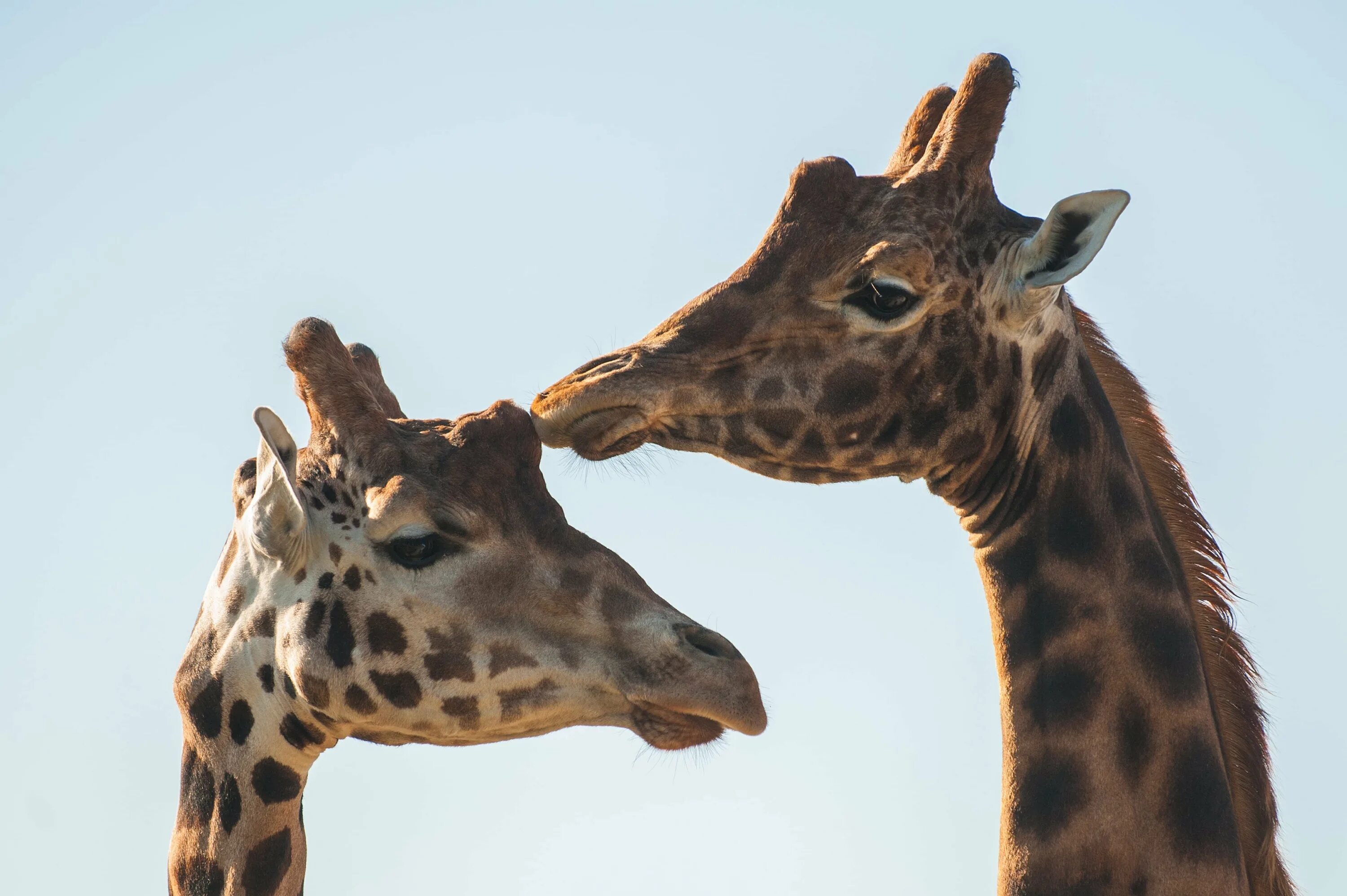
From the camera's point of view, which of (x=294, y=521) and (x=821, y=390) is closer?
(x=294, y=521)

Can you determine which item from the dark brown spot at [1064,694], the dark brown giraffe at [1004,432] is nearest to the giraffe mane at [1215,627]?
the dark brown giraffe at [1004,432]

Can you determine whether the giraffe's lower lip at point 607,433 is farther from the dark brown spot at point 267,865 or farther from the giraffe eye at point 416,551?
the dark brown spot at point 267,865

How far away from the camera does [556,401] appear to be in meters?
8.37

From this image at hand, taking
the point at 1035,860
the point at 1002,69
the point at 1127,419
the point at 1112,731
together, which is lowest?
the point at 1035,860

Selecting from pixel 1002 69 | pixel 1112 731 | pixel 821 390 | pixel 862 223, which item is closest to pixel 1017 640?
pixel 1112 731

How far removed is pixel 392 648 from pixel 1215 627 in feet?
13.0

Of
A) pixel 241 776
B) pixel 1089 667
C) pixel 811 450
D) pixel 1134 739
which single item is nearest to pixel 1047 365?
pixel 811 450

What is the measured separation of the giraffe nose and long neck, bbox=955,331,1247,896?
1.36 metres

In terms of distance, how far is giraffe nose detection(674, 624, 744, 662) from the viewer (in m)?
7.84

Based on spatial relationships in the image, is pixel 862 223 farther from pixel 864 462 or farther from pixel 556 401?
pixel 556 401

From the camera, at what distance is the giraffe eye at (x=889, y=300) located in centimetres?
837

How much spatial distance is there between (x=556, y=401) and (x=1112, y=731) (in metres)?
2.98

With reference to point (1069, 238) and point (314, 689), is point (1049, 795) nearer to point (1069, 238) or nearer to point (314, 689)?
point (1069, 238)

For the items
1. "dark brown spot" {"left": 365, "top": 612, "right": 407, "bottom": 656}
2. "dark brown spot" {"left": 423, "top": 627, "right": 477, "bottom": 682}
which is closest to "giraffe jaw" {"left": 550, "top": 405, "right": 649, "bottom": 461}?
"dark brown spot" {"left": 423, "top": 627, "right": 477, "bottom": 682}
